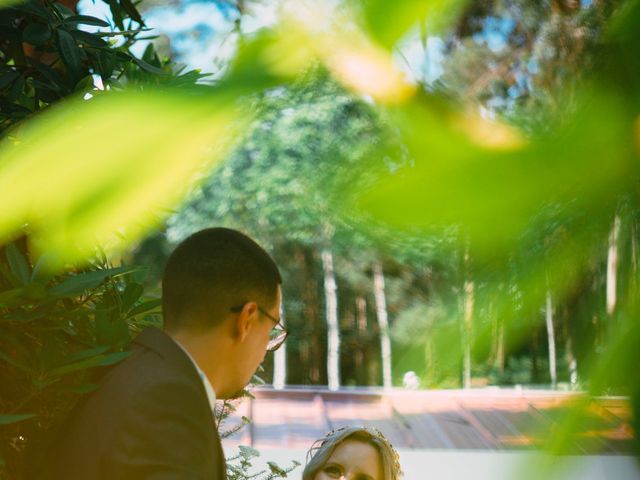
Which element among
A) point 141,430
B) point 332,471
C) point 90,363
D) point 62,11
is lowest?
point 332,471

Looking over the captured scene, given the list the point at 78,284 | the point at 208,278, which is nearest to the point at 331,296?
the point at 78,284

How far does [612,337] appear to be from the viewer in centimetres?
25

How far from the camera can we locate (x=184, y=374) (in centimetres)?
161

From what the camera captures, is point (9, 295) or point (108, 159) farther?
point (9, 295)

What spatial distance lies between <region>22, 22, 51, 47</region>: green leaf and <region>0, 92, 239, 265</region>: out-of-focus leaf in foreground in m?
1.26

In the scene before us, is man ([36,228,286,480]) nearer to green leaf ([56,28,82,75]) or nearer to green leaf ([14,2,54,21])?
green leaf ([56,28,82,75])

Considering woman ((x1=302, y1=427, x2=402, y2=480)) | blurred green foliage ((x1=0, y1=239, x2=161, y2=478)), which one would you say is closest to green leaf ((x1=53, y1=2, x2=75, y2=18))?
blurred green foliage ((x1=0, y1=239, x2=161, y2=478))

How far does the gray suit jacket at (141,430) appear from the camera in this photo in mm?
1447

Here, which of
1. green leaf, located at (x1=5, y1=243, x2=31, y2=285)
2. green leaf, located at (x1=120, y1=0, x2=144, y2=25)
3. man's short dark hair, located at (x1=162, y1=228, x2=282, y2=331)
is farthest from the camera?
man's short dark hair, located at (x1=162, y1=228, x2=282, y2=331)

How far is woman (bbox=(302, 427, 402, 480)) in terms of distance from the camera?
8.02 ft

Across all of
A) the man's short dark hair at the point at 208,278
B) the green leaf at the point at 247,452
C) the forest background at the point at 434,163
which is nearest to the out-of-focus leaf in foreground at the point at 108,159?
the forest background at the point at 434,163

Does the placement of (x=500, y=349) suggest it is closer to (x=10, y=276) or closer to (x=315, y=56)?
(x=315, y=56)

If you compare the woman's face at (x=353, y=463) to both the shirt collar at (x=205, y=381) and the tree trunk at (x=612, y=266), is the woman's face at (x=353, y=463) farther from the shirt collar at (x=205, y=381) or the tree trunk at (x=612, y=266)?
the tree trunk at (x=612, y=266)

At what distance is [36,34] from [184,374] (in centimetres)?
63
